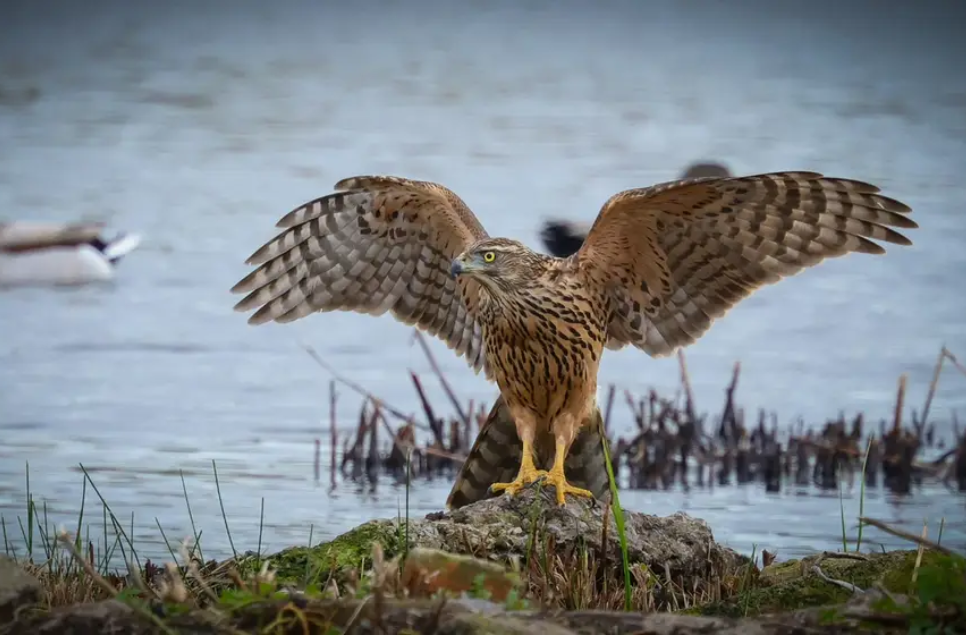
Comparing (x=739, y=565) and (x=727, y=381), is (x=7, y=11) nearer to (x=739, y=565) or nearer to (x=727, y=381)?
(x=727, y=381)

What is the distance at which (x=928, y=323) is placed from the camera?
11.2 meters

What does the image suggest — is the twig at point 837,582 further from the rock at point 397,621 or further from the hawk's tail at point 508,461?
the hawk's tail at point 508,461

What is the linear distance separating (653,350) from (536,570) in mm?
1818

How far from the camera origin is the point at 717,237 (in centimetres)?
570

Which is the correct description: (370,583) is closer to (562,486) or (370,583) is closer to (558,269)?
(562,486)

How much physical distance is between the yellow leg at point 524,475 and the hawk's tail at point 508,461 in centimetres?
16

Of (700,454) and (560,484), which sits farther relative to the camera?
(700,454)

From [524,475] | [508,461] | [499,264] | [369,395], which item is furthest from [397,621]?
[369,395]

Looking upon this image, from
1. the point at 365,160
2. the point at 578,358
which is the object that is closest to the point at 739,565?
the point at 578,358

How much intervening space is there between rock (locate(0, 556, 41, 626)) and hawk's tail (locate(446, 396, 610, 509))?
95.5 inches

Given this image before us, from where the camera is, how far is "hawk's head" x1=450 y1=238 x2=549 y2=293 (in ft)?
17.4

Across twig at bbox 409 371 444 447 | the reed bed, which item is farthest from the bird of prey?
the reed bed

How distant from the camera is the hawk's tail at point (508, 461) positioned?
5.69 metres

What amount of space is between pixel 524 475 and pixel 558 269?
752mm
